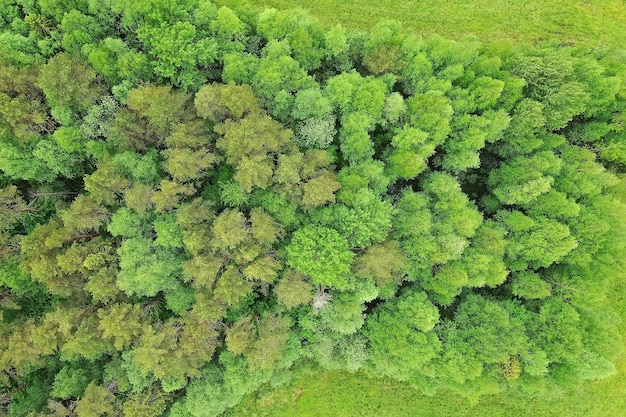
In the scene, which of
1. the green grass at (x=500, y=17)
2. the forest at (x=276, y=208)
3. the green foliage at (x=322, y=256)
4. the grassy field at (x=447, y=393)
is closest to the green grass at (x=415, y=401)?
the grassy field at (x=447, y=393)

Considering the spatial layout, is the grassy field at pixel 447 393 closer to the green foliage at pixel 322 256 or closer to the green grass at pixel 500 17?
the green grass at pixel 500 17

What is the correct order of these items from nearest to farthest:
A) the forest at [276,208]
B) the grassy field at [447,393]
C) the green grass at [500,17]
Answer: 1. the forest at [276,208]
2. the grassy field at [447,393]
3. the green grass at [500,17]

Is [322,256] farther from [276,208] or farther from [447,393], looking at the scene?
[447,393]

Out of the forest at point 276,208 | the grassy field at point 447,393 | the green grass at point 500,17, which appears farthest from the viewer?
the green grass at point 500,17

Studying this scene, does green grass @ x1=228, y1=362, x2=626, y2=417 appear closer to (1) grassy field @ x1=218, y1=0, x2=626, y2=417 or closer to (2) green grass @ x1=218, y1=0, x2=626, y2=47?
(1) grassy field @ x1=218, y1=0, x2=626, y2=417

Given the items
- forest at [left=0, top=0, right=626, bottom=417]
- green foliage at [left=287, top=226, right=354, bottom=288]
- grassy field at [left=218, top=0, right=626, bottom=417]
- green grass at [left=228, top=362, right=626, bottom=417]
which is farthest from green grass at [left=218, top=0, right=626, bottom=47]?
green grass at [left=228, top=362, right=626, bottom=417]

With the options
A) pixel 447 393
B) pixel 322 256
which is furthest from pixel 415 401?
pixel 322 256
